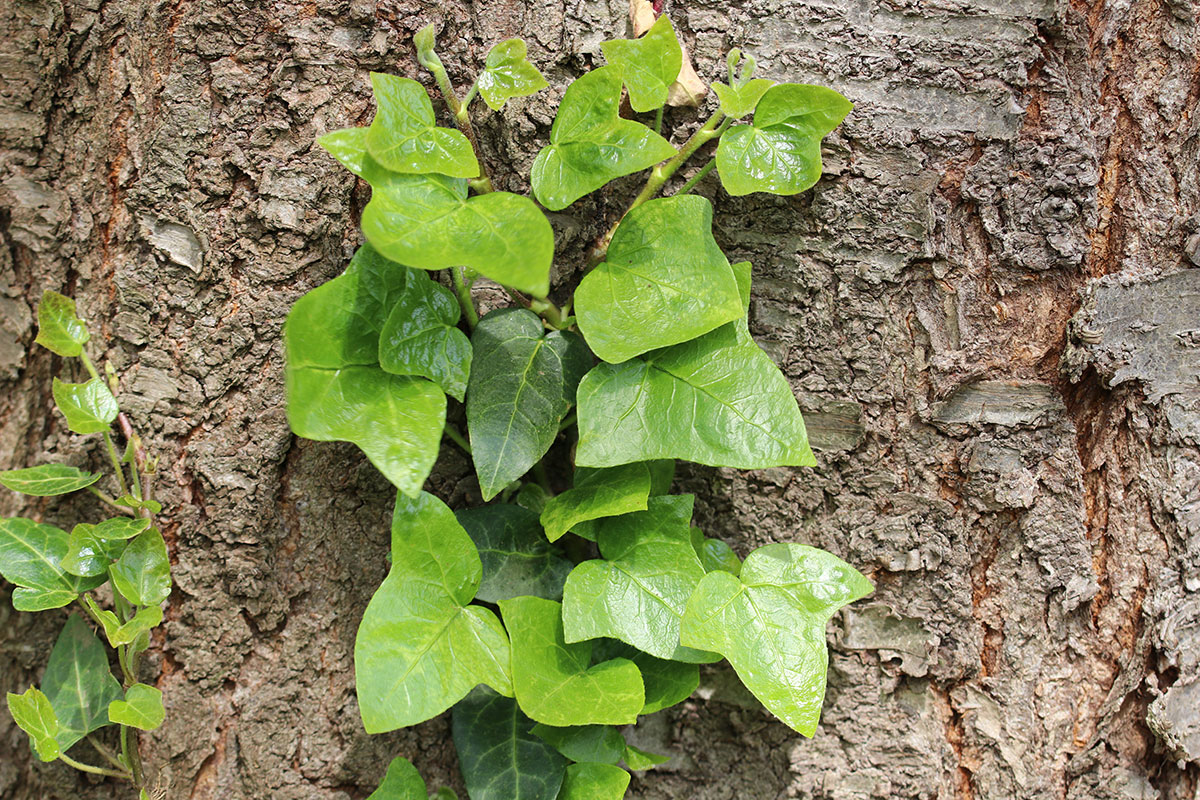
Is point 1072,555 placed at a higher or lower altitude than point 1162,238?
lower

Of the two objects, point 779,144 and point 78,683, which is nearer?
point 779,144

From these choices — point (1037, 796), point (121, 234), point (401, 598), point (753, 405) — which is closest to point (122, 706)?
point (401, 598)

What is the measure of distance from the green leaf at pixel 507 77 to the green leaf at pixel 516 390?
0.25m

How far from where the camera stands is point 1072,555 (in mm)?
1048

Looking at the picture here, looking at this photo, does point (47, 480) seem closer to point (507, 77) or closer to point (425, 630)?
point (425, 630)

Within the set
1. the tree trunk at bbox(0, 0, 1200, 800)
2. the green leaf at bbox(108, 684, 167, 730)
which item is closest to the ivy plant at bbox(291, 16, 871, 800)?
the tree trunk at bbox(0, 0, 1200, 800)

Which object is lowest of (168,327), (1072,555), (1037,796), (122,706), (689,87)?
(1037,796)

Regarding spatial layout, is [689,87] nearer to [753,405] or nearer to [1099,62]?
[753,405]

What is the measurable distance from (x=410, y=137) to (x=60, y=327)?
1.73 feet

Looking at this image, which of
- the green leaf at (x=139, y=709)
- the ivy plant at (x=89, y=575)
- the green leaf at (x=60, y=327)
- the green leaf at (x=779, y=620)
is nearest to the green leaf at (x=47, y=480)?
the ivy plant at (x=89, y=575)

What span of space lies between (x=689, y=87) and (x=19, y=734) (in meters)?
1.32

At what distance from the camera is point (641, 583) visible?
908mm

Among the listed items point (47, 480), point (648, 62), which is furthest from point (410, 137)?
point (47, 480)

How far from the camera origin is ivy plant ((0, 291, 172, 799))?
93cm
